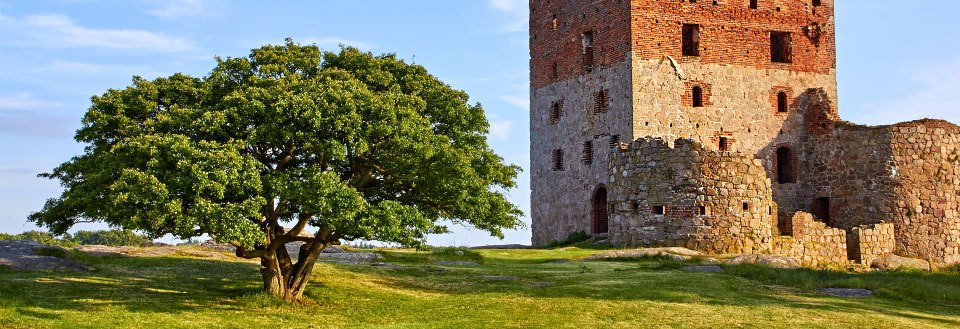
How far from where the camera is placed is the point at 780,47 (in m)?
48.2

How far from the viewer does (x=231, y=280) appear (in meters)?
25.5

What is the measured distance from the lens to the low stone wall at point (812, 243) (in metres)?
36.8

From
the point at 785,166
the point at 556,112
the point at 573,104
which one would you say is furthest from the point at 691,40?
the point at 785,166

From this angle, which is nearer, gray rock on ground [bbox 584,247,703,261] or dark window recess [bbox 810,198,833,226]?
gray rock on ground [bbox 584,247,703,261]

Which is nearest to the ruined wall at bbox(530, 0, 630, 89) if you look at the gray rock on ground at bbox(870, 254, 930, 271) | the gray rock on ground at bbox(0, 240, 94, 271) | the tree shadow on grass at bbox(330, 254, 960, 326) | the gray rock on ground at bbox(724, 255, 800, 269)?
the gray rock on ground at bbox(870, 254, 930, 271)

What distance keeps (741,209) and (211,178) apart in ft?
71.0

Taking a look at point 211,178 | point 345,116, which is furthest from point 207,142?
point 345,116

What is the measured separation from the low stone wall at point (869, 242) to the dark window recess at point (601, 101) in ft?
38.9

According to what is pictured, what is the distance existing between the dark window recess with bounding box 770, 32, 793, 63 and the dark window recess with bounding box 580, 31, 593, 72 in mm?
8597

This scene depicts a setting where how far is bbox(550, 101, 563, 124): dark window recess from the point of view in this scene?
159 feet

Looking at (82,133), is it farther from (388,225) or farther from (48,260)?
(388,225)

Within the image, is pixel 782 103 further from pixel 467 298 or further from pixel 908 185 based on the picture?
pixel 467 298

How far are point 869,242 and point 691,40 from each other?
1224cm

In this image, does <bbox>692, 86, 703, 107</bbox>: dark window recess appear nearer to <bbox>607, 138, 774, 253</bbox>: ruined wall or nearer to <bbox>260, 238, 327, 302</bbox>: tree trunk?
<bbox>607, 138, 774, 253</bbox>: ruined wall
